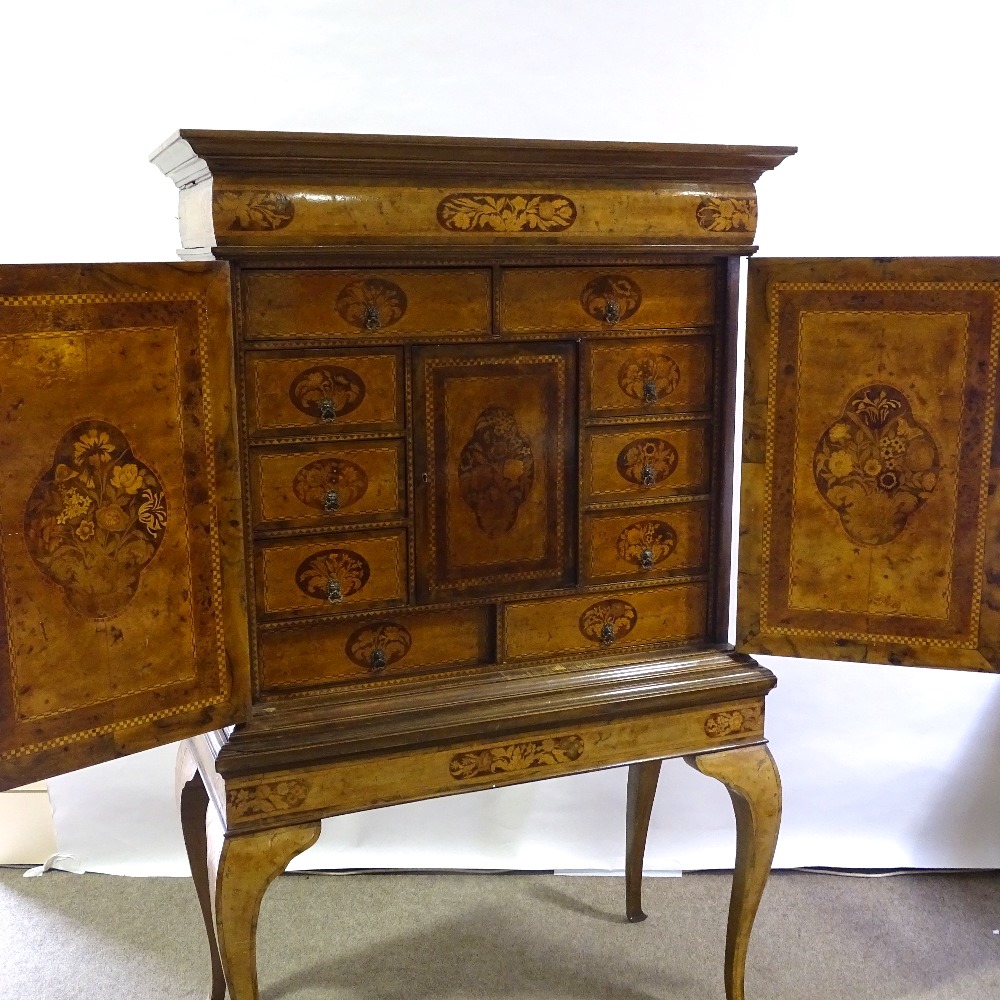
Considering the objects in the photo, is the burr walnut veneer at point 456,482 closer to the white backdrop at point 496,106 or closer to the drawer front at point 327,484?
the drawer front at point 327,484

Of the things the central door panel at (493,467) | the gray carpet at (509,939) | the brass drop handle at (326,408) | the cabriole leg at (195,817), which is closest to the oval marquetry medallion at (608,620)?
the central door panel at (493,467)

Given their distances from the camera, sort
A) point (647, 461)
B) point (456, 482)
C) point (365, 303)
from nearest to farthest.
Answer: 1. point (365, 303)
2. point (456, 482)
3. point (647, 461)

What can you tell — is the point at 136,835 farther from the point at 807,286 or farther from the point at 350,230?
the point at 807,286

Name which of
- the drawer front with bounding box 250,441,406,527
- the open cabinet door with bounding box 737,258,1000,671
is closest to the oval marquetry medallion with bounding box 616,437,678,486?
the open cabinet door with bounding box 737,258,1000,671

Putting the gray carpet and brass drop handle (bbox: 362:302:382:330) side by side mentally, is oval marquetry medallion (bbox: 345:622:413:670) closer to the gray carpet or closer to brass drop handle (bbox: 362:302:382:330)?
brass drop handle (bbox: 362:302:382:330)

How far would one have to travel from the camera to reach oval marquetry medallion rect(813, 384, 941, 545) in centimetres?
183

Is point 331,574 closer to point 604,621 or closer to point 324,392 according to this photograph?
point 324,392

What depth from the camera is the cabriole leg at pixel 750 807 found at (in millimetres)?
1963

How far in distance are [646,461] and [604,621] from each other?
29cm

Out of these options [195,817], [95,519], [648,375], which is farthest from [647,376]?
[195,817]

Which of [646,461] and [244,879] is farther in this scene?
[646,461]

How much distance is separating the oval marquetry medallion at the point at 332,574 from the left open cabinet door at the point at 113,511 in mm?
115

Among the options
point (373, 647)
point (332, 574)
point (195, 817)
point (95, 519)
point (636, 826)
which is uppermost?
point (95, 519)

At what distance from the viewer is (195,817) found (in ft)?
6.79
